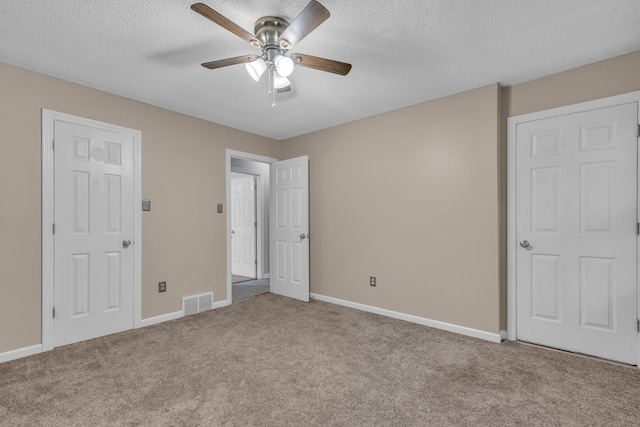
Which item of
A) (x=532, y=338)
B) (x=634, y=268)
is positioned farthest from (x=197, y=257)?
(x=634, y=268)

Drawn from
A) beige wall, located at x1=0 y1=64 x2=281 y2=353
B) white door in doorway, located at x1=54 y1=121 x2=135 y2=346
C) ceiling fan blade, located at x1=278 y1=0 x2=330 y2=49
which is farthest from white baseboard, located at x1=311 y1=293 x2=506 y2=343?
ceiling fan blade, located at x1=278 y1=0 x2=330 y2=49

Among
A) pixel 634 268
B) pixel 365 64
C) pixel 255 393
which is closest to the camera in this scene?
pixel 255 393

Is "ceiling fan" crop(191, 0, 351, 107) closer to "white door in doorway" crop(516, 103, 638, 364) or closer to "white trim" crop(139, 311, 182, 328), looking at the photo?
"white door in doorway" crop(516, 103, 638, 364)

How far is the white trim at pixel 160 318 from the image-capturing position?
3.30 metres

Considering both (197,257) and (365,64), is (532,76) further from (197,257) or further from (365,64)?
(197,257)

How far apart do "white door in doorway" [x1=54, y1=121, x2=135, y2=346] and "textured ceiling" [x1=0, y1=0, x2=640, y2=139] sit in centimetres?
61

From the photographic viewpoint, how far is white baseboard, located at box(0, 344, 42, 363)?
96.6 inches

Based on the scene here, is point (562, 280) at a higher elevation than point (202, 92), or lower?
lower

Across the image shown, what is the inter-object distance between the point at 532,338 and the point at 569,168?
5.13 feet

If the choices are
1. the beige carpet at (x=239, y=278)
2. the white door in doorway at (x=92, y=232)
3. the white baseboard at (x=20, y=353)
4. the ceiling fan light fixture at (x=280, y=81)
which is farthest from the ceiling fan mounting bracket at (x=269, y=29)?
the beige carpet at (x=239, y=278)

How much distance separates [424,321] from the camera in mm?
3332

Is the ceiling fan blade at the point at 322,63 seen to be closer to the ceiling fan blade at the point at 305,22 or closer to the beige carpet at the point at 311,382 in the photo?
the ceiling fan blade at the point at 305,22

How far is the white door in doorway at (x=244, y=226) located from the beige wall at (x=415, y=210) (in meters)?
2.02

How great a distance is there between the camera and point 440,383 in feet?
7.08
